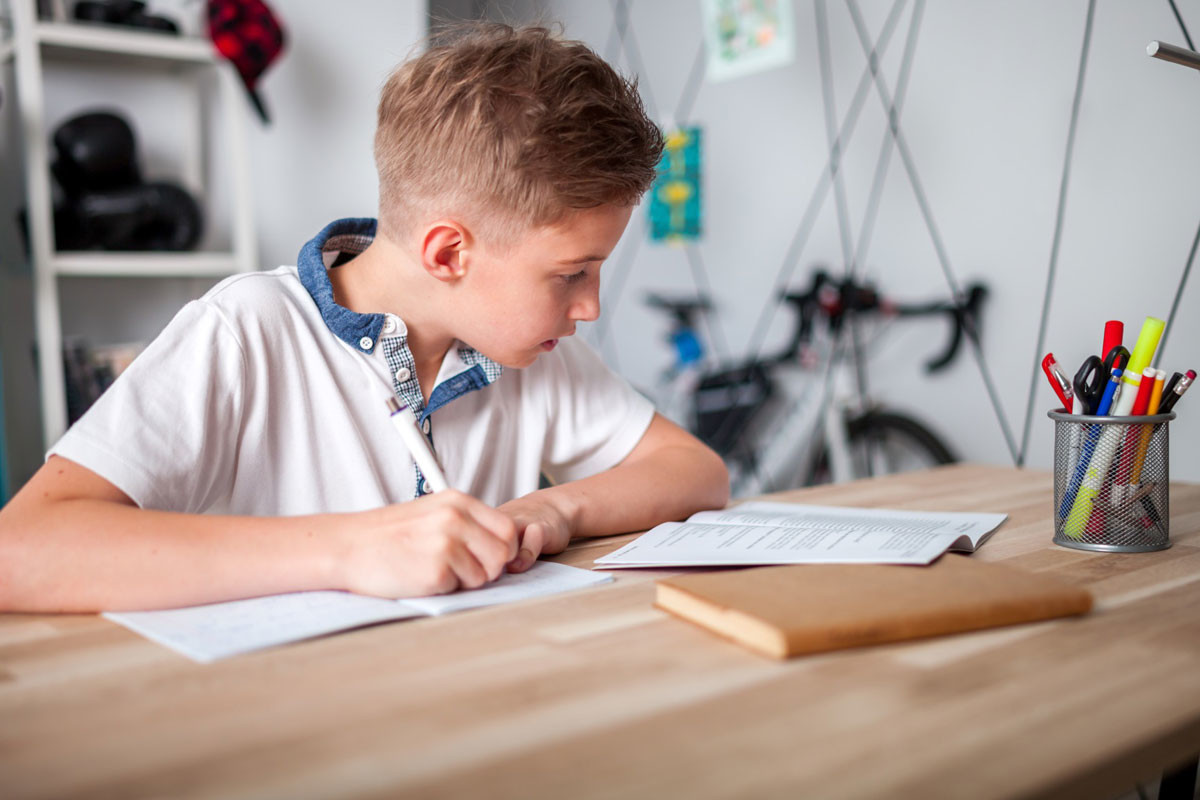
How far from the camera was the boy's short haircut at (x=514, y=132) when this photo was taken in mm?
873

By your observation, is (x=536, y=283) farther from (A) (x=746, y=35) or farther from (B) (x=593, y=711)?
(A) (x=746, y=35)

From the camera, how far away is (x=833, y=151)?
227 cm

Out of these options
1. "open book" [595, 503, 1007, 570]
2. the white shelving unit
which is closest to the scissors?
"open book" [595, 503, 1007, 570]

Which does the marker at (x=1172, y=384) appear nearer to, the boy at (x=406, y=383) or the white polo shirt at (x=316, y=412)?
the boy at (x=406, y=383)

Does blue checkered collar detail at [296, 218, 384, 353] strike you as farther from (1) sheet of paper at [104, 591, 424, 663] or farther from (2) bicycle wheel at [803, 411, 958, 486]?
(2) bicycle wheel at [803, 411, 958, 486]

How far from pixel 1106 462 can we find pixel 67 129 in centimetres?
205

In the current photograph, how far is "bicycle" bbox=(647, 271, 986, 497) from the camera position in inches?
84.0

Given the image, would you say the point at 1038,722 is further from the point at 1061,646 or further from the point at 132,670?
the point at 132,670

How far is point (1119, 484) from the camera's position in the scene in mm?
802

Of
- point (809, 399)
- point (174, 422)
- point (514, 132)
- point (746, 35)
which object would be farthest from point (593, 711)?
point (746, 35)

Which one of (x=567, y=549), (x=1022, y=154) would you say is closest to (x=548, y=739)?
(x=567, y=549)

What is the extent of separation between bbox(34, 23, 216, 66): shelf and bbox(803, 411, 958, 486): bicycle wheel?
1741 millimetres

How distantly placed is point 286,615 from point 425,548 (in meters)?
0.10

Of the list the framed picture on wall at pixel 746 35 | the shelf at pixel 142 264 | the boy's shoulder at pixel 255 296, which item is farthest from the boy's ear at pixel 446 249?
the framed picture on wall at pixel 746 35
